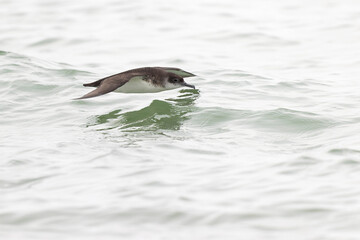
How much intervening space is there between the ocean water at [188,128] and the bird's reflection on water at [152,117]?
1.2 inches

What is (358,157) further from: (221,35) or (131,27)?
(131,27)

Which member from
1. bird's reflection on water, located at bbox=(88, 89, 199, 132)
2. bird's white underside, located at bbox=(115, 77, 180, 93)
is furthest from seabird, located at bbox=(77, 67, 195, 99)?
bird's reflection on water, located at bbox=(88, 89, 199, 132)

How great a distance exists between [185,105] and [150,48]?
5.04 meters

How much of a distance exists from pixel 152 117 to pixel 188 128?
951 millimetres

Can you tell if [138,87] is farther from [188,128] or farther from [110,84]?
[188,128]

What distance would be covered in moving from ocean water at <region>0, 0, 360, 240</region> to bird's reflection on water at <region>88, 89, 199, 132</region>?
0.03m

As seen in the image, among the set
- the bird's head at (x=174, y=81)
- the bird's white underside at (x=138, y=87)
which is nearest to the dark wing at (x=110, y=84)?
the bird's white underside at (x=138, y=87)

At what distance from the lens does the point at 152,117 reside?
481 inches

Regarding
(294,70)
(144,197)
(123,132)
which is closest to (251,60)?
(294,70)

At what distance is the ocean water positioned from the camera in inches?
305

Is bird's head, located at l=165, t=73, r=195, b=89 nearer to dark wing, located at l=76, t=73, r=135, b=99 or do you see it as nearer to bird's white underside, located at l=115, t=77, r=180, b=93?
bird's white underside, located at l=115, t=77, r=180, b=93

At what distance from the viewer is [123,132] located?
37.0 ft

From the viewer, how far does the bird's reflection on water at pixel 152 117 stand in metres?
11.6

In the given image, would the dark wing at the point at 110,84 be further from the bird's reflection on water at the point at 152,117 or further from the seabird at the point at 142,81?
the bird's reflection on water at the point at 152,117
